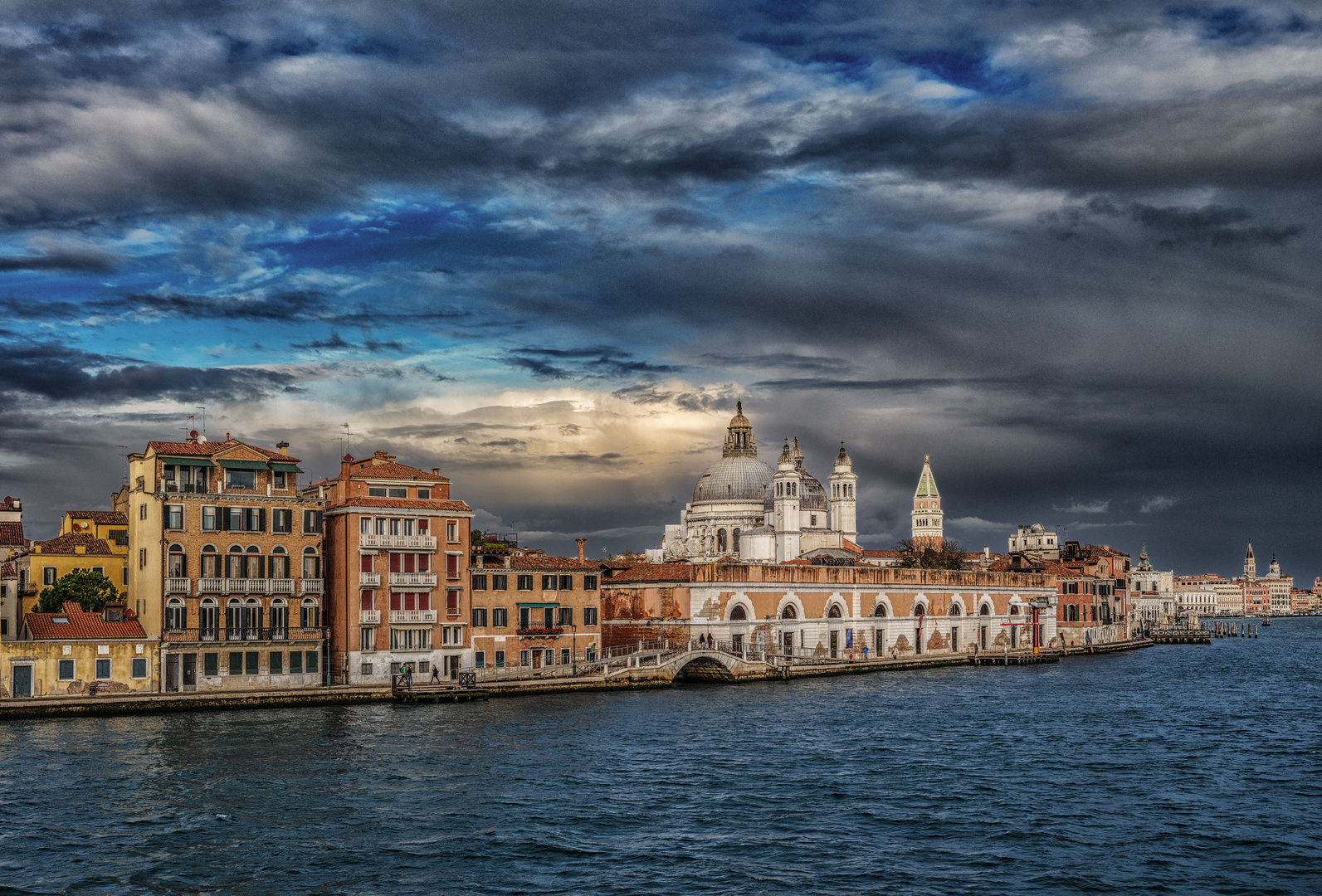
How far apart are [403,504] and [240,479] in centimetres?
790

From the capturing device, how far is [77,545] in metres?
64.4

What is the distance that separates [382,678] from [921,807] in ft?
107

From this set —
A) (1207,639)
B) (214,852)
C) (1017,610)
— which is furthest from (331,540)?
(1207,639)

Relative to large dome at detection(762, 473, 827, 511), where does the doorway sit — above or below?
below

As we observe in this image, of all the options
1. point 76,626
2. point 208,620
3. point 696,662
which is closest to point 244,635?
point 208,620

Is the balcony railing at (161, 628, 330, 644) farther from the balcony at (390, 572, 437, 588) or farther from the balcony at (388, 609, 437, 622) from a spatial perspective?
the balcony at (390, 572, 437, 588)

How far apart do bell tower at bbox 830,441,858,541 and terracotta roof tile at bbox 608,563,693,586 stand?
7999cm

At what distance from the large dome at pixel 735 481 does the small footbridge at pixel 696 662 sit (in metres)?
74.8

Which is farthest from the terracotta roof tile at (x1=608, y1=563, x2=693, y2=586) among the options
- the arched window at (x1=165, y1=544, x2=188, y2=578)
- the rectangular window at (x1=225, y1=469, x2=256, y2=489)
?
the arched window at (x1=165, y1=544, x2=188, y2=578)

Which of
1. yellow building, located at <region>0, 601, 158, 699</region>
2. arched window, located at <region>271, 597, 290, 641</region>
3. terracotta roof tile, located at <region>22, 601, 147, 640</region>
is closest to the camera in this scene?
yellow building, located at <region>0, 601, 158, 699</region>

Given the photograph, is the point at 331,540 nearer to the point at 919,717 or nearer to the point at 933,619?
the point at 919,717

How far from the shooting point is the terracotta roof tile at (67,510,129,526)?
71.4 m

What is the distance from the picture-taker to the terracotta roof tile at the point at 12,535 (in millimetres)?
78625

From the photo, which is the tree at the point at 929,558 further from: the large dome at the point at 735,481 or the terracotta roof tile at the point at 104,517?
the terracotta roof tile at the point at 104,517
